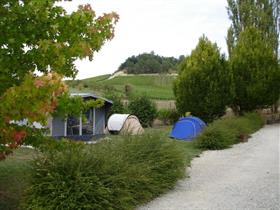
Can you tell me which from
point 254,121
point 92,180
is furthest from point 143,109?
point 92,180

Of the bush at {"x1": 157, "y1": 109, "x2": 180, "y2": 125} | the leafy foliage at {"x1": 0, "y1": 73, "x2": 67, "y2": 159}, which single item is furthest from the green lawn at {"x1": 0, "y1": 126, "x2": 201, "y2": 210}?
the bush at {"x1": 157, "y1": 109, "x2": 180, "y2": 125}

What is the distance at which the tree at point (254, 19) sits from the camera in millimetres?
31828

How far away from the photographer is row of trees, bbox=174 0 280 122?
23406mm

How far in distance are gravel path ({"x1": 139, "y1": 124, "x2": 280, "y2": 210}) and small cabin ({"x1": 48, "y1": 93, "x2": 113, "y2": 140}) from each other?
5839mm

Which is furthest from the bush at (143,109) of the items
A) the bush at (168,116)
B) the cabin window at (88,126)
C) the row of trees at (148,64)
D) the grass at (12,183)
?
the row of trees at (148,64)

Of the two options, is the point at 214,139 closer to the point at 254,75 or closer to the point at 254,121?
the point at 254,121

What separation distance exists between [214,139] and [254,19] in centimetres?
1810

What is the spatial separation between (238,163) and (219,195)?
464 centimetres

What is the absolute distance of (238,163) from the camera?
12984mm

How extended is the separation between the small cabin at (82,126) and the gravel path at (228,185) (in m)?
5.84

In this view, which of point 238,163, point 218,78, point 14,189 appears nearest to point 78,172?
point 14,189

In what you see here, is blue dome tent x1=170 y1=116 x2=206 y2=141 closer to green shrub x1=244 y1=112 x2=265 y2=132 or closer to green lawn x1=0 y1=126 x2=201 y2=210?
green shrub x1=244 y1=112 x2=265 y2=132

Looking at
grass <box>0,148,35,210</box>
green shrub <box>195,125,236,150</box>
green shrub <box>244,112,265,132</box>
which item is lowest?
grass <box>0,148,35,210</box>

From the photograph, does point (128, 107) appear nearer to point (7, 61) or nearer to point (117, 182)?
point (117, 182)
